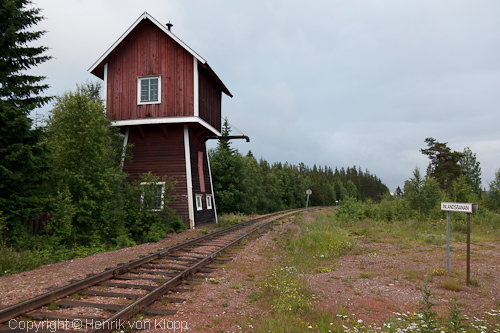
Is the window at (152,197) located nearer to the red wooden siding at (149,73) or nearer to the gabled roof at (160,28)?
the red wooden siding at (149,73)

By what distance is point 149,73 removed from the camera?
60.0 ft

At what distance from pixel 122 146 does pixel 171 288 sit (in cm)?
1449

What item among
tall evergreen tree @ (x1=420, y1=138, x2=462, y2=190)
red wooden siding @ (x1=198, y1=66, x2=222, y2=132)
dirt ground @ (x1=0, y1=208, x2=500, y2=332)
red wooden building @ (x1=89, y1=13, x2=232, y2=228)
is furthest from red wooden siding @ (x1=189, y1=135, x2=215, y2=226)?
tall evergreen tree @ (x1=420, y1=138, x2=462, y2=190)

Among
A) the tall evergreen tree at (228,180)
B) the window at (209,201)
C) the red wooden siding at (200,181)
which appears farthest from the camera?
the tall evergreen tree at (228,180)

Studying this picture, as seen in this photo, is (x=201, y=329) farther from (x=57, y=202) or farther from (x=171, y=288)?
(x=57, y=202)

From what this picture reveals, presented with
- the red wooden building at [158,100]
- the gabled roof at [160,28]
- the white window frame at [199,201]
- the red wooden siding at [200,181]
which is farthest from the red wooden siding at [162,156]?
the gabled roof at [160,28]

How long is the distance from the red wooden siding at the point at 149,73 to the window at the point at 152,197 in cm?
436

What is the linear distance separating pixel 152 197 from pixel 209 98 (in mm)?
8223

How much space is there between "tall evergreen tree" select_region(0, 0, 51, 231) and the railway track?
5018mm

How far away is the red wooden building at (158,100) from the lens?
17.8m

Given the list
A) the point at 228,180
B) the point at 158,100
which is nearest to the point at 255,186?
the point at 228,180

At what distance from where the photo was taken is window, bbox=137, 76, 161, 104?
59.1 feet

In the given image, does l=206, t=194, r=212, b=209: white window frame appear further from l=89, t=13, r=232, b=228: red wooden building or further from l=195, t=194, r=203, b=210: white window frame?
l=89, t=13, r=232, b=228: red wooden building

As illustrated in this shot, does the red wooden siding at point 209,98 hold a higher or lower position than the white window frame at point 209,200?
higher
